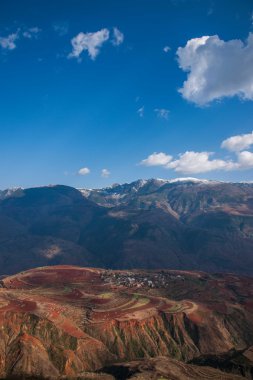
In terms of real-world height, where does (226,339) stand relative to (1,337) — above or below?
below

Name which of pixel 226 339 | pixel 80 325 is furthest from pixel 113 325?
pixel 226 339

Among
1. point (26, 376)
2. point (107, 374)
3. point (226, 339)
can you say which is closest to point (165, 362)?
point (107, 374)

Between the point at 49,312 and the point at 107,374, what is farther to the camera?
the point at 49,312

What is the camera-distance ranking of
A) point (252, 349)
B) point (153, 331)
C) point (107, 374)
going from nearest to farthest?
point (107, 374)
point (252, 349)
point (153, 331)

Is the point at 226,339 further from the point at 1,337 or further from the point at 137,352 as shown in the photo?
the point at 1,337

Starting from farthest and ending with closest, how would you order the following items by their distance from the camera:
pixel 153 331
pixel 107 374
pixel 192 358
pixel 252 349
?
pixel 153 331 → pixel 192 358 → pixel 252 349 → pixel 107 374

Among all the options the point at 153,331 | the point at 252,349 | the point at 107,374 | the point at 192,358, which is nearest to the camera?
the point at 107,374

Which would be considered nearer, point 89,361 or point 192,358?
point 89,361

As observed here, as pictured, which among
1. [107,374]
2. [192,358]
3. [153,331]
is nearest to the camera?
[107,374]

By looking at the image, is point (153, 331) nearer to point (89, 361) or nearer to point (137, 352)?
point (137, 352)
